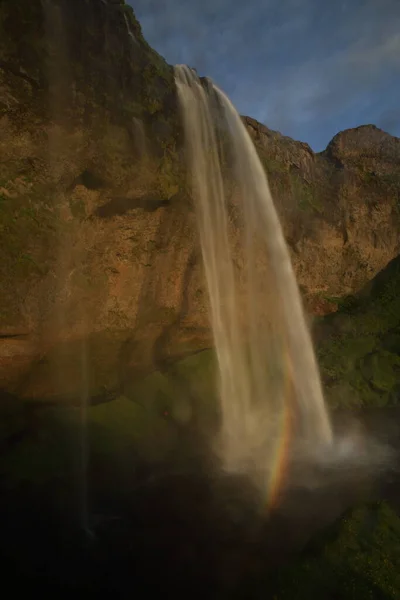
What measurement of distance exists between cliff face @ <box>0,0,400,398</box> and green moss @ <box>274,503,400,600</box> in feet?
29.5

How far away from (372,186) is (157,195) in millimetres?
11243

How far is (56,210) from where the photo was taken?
11945mm

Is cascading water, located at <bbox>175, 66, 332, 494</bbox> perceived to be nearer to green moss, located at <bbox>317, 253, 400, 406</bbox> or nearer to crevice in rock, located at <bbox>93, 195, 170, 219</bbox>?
crevice in rock, located at <bbox>93, 195, 170, 219</bbox>

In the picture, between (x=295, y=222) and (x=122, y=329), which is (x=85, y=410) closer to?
(x=122, y=329)

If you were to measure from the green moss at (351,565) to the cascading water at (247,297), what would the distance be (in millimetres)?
5395

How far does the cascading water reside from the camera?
13.5 meters

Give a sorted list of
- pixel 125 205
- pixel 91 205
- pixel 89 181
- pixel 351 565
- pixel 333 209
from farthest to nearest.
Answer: pixel 333 209 → pixel 125 205 → pixel 91 205 → pixel 89 181 → pixel 351 565

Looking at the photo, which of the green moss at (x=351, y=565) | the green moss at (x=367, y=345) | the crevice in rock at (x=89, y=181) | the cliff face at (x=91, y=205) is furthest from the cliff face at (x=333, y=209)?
the green moss at (x=351, y=565)

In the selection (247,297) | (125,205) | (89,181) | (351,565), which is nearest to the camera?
(351,565)

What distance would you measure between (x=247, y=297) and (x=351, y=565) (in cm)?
1100

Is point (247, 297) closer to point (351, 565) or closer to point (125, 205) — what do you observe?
point (125, 205)

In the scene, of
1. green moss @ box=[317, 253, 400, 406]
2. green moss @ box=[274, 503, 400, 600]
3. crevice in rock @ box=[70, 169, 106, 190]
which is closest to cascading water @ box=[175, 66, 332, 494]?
green moss @ box=[317, 253, 400, 406]

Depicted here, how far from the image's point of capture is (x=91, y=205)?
12.4 m

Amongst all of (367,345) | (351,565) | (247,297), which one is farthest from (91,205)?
(367,345)
